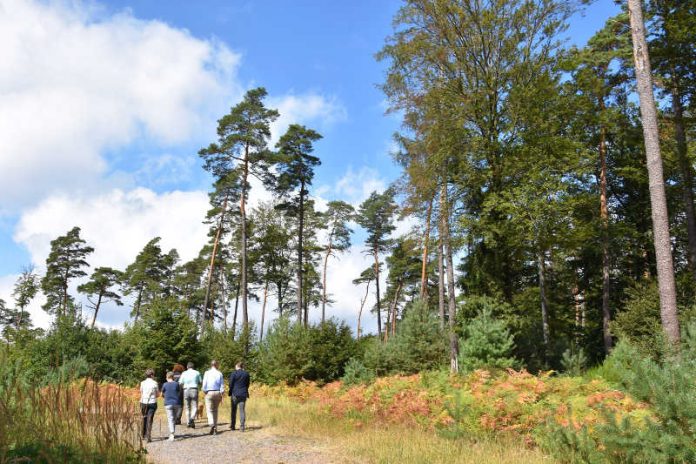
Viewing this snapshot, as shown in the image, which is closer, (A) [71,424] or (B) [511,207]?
(A) [71,424]

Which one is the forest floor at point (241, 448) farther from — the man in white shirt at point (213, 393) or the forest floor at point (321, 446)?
the man in white shirt at point (213, 393)

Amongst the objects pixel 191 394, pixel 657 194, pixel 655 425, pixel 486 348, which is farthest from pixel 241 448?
pixel 657 194

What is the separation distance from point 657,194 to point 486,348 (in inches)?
258

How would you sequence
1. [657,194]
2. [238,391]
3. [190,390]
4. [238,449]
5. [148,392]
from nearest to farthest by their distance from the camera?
[238,449], [148,392], [657,194], [238,391], [190,390]

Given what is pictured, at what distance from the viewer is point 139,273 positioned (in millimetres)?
52250

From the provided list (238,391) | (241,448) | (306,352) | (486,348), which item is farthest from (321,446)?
(306,352)

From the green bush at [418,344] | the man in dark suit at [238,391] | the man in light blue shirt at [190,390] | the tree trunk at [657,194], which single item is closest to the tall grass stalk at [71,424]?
the man in dark suit at [238,391]

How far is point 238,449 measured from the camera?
32.3 feet

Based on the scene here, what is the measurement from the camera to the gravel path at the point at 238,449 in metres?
8.64

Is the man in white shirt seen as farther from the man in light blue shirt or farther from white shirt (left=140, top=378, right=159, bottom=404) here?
white shirt (left=140, top=378, right=159, bottom=404)

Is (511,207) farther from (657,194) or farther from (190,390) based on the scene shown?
(190,390)

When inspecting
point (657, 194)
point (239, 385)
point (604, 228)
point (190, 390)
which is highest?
point (604, 228)

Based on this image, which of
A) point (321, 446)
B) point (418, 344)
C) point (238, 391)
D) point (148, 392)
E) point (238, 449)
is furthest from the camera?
point (418, 344)

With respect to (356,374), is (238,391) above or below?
above
